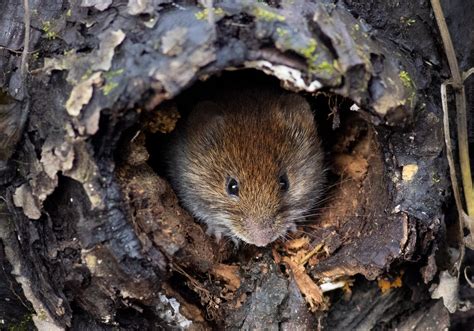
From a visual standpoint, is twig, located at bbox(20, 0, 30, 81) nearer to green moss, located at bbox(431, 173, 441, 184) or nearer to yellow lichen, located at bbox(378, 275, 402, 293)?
green moss, located at bbox(431, 173, 441, 184)

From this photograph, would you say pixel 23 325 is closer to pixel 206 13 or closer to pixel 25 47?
pixel 25 47

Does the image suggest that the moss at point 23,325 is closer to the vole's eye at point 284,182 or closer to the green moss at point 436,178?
the vole's eye at point 284,182

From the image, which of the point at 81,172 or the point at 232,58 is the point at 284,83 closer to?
the point at 232,58

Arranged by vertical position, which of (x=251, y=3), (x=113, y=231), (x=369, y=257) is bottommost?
(x=369, y=257)

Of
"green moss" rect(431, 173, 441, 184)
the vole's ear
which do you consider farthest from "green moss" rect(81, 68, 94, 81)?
"green moss" rect(431, 173, 441, 184)

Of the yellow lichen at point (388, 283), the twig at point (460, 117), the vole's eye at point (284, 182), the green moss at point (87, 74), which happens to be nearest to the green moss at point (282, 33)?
the green moss at point (87, 74)

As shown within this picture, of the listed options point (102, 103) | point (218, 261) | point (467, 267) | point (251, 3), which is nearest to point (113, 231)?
point (102, 103)
